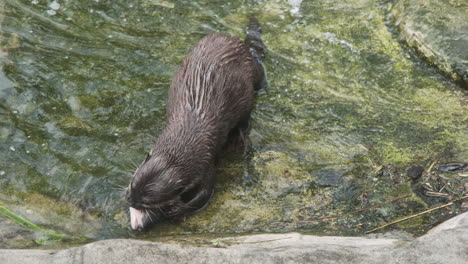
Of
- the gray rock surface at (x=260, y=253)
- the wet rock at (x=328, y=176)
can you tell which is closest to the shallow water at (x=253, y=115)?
the wet rock at (x=328, y=176)

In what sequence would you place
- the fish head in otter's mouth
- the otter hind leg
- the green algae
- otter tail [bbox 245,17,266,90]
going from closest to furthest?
1. the green algae
2. the fish head in otter's mouth
3. the otter hind leg
4. otter tail [bbox 245,17,266,90]

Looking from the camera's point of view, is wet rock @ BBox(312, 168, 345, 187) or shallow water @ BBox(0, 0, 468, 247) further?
wet rock @ BBox(312, 168, 345, 187)

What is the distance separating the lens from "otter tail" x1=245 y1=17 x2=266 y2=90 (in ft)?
15.8

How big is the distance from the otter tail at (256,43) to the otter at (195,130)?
0.71ft

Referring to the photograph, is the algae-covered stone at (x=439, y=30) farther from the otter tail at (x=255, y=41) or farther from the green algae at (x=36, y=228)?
the green algae at (x=36, y=228)

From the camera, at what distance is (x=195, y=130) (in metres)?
3.80

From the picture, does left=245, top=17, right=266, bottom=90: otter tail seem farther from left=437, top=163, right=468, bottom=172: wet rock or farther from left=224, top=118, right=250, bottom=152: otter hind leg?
left=437, top=163, right=468, bottom=172: wet rock

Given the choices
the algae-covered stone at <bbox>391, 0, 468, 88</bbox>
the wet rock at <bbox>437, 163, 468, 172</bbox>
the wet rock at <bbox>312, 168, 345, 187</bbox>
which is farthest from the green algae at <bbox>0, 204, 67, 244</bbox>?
the algae-covered stone at <bbox>391, 0, 468, 88</bbox>

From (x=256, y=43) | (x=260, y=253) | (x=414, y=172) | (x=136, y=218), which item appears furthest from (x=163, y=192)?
(x=256, y=43)

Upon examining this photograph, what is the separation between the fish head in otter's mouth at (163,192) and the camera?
3281 millimetres

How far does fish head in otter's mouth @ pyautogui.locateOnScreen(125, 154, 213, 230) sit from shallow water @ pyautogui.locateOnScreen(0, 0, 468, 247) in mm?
86

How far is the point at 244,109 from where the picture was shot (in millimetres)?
4234

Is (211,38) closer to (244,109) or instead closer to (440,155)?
(244,109)

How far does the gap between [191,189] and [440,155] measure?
176 centimetres
